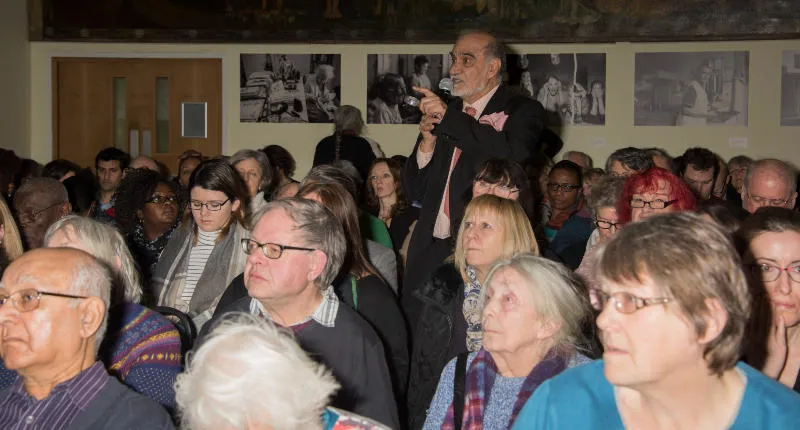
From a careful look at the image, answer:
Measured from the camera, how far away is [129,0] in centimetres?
1194

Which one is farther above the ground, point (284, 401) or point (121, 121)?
point (121, 121)

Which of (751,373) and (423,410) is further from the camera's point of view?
(423,410)

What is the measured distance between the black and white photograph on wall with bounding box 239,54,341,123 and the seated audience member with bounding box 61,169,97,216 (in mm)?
3294

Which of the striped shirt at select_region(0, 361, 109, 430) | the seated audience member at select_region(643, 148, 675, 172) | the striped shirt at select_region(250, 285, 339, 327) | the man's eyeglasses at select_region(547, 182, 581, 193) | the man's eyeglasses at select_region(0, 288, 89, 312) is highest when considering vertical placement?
the seated audience member at select_region(643, 148, 675, 172)

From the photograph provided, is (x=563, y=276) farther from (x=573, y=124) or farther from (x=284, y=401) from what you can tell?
(x=573, y=124)

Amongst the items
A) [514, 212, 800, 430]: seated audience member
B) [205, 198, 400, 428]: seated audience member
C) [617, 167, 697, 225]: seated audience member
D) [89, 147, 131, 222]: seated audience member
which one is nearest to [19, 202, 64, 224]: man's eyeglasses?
[205, 198, 400, 428]: seated audience member

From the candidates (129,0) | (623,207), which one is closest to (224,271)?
(623,207)

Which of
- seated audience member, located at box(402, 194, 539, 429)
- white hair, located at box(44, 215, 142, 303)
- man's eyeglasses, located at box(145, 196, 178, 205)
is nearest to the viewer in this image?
white hair, located at box(44, 215, 142, 303)

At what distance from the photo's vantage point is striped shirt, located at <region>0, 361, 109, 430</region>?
8.61ft

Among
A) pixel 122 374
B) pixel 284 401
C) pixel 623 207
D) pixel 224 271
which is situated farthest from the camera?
pixel 224 271

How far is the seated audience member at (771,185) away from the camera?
541 centimetres

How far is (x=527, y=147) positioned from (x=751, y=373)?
9.09ft

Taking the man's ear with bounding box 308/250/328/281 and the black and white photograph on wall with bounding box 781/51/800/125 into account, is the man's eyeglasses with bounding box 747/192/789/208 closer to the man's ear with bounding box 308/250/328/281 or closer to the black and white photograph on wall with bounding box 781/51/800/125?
the man's ear with bounding box 308/250/328/281

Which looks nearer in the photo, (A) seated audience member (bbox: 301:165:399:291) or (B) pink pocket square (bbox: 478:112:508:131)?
(B) pink pocket square (bbox: 478:112:508:131)
